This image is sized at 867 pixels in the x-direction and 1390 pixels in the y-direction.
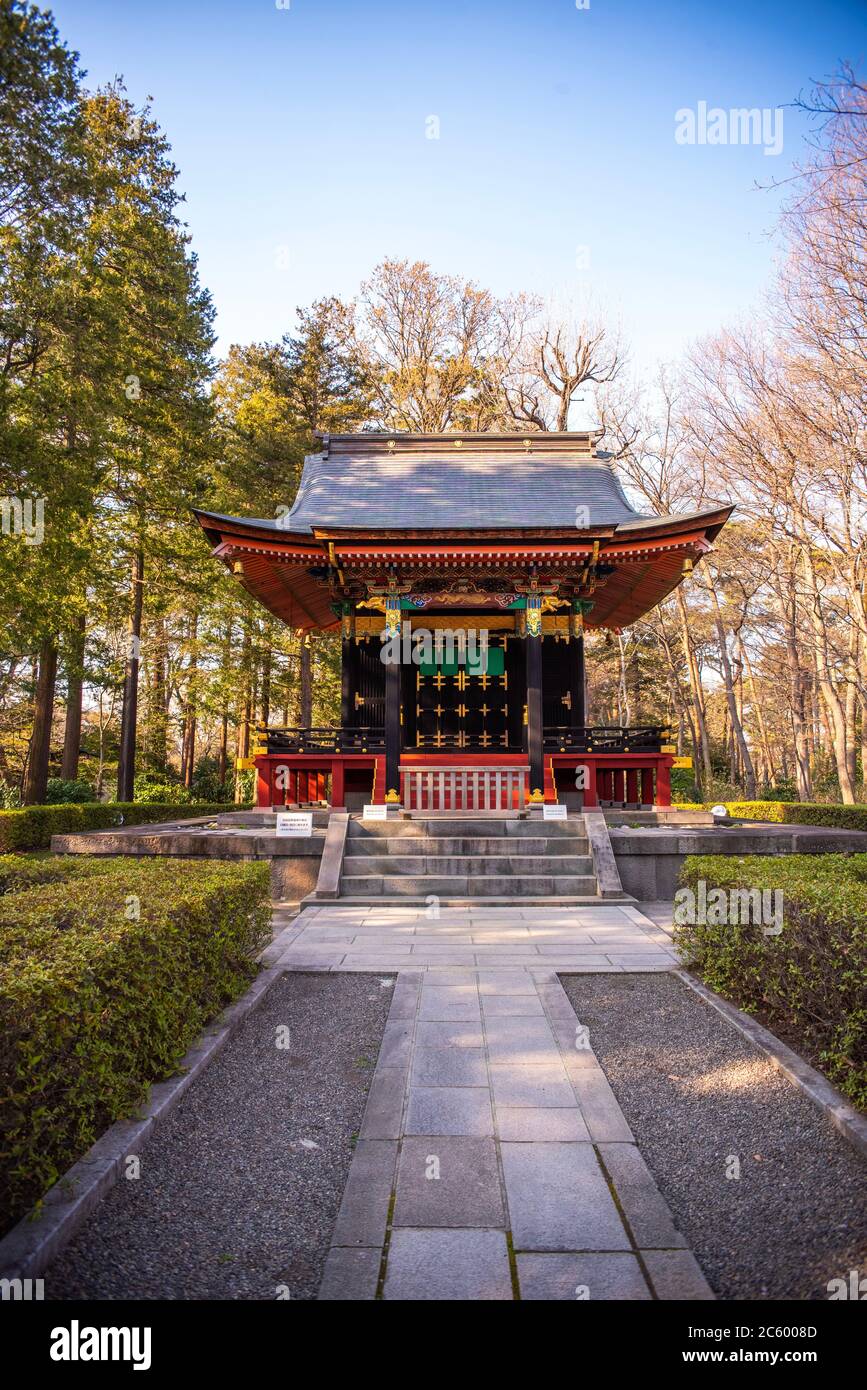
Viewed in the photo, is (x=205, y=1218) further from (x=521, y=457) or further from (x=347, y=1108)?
(x=521, y=457)

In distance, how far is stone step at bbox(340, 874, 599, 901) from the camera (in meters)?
10.2

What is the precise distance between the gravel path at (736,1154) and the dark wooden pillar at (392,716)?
305 inches

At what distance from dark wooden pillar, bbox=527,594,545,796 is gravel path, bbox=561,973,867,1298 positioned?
24.7 feet

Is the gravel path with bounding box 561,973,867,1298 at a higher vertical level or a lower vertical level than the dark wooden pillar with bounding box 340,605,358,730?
lower

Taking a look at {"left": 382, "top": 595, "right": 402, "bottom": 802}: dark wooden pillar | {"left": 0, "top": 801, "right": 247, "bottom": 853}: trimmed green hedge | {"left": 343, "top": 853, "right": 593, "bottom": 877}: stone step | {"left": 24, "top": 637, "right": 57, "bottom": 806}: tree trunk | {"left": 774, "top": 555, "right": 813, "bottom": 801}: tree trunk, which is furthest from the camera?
{"left": 774, "top": 555, "right": 813, "bottom": 801}: tree trunk

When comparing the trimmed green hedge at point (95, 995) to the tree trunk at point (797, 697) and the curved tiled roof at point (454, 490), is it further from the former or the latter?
the tree trunk at point (797, 697)

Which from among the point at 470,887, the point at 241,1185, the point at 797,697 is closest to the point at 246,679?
the point at 470,887

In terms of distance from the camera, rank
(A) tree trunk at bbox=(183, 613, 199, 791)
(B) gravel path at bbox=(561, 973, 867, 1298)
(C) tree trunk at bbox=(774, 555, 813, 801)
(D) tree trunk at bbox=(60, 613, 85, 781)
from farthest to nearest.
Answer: (A) tree trunk at bbox=(183, 613, 199, 791), (C) tree trunk at bbox=(774, 555, 813, 801), (D) tree trunk at bbox=(60, 613, 85, 781), (B) gravel path at bbox=(561, 973, 867, 1298)

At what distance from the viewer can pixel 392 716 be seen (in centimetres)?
1331

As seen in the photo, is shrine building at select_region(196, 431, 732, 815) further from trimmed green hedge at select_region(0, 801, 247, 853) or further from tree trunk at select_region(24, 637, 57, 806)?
tree trunk at select_region(24, 637, 57, 806)

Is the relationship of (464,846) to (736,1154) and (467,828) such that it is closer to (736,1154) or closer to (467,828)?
(467,828)

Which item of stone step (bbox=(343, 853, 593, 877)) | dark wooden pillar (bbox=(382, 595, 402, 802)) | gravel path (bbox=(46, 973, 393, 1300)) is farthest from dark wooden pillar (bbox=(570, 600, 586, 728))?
gravel path (bbox=(46, 973, 393, 1300))

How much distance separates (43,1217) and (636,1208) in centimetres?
245

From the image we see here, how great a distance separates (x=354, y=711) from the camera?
16047mm
